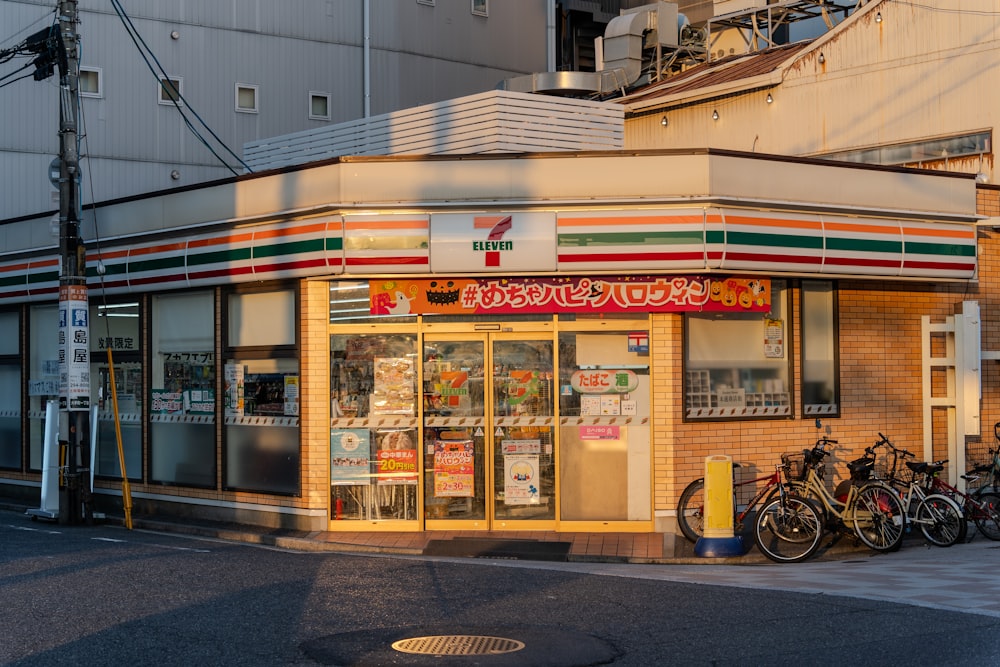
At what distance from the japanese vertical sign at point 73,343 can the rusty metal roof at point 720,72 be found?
1228cm

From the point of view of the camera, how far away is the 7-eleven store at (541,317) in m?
15.6

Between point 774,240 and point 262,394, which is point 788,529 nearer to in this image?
point 774,240

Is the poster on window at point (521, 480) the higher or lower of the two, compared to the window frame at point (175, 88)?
lower

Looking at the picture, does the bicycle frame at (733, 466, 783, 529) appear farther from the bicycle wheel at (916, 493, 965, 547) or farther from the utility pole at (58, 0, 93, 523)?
the utility pole at (58, 0, 93, 523)

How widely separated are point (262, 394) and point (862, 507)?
797 centimetres

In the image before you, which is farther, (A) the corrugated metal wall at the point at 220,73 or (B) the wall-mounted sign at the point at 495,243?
(A) the corrugated metal wall at the point at 220,73

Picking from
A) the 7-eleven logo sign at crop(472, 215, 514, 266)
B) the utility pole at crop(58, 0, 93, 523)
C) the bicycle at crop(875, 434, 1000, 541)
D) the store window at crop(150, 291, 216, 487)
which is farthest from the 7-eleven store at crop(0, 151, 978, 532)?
the utility pole at crop(58, 0, 93, 523)

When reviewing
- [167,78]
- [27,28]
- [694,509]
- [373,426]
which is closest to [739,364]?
[694,509]

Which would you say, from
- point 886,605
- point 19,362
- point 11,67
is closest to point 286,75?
point 11,67

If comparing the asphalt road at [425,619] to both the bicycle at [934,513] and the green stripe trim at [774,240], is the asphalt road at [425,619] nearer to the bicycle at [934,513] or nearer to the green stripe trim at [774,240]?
the bicycle at [934,513]

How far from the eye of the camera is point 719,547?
1412 centimetres

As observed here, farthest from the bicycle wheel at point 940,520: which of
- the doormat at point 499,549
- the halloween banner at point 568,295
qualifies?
the doormat at point 499,549

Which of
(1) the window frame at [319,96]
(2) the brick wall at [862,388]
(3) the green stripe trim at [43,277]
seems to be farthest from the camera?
(1) the window frame at [319,96]

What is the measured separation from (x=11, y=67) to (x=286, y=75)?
Result: 6.13 meters
